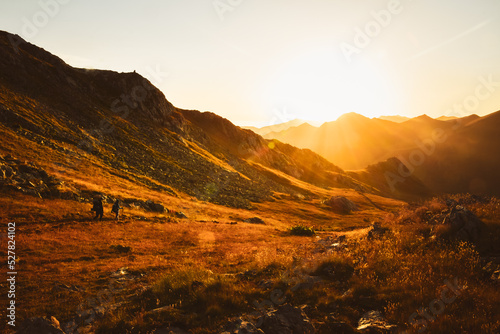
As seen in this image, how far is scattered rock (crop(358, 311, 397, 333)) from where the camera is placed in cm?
574

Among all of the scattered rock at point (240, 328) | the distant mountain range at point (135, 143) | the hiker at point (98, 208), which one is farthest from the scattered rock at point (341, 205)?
the scattered rock at point (240, 328)

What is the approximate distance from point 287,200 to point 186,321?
74257 millimetres

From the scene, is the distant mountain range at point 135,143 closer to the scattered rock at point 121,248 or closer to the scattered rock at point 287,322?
the scattered rock at point 121,248

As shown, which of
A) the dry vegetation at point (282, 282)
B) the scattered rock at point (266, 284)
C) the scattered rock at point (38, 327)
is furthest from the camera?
the scattered rock at point (266, 284)

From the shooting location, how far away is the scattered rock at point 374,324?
18.8ft

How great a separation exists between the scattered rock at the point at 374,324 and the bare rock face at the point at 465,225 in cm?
607

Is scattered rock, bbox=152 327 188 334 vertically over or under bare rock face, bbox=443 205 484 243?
under

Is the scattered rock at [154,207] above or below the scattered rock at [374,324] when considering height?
below

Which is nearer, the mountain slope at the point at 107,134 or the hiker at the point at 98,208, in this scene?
the hiker at the point at 98,208

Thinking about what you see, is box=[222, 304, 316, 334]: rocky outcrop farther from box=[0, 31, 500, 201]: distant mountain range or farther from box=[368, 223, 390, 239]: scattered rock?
box=[0, 31, 500, 201]: distant mountain range

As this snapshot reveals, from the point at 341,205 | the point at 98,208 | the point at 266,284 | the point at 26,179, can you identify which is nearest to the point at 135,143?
the point at 26,179

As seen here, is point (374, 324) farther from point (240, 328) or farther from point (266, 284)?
point (266, 284)

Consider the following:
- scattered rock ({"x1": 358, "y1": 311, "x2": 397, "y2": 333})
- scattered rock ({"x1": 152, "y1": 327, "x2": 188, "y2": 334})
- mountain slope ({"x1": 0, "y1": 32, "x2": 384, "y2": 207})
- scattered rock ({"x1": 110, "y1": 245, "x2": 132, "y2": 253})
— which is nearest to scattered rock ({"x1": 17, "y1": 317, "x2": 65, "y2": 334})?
scattered rock ({"x1": 152, "y1": 327, "x2": 188, "y2": 334})

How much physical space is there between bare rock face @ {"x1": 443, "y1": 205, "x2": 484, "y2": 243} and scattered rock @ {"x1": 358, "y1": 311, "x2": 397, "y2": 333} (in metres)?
6.07
